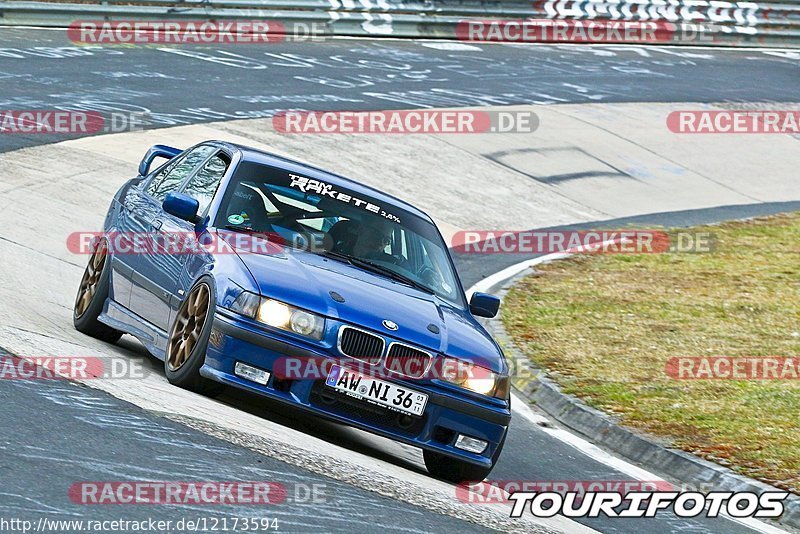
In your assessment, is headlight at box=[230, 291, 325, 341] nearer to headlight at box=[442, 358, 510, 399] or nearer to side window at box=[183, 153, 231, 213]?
headlight at box=[442, 358, 510, 399]

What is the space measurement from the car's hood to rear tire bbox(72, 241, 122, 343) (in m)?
1.71

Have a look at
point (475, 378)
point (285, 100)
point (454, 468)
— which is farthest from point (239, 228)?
point (285, 100)

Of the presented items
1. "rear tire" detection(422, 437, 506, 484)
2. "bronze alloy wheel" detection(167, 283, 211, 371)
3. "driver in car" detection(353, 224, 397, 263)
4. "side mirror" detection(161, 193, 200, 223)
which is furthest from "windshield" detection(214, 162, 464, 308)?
"rear tire" detection(422, 437, 506, 484)

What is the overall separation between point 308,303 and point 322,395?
1.61 ft

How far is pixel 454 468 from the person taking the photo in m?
7.79

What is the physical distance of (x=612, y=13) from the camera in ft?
110

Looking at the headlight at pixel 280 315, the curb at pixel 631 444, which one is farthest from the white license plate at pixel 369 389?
the curb at pixel 631 444

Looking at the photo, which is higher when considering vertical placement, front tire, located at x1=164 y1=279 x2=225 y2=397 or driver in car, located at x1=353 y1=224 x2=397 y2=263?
driver in car, located at x1=353 y1=224 x2=397 y2=263

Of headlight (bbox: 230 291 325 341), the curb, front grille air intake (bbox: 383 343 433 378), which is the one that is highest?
headlight (bbox: 230 291 325 341)

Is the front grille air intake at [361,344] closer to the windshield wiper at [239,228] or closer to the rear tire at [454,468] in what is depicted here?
the rear tire at [454,468]

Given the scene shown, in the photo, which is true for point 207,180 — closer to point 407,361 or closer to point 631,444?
point 407,361

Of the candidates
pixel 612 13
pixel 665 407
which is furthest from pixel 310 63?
pixel 665 407

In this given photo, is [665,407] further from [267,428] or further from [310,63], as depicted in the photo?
[310,63]

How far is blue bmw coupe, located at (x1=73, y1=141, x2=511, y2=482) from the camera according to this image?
7.30 metres
